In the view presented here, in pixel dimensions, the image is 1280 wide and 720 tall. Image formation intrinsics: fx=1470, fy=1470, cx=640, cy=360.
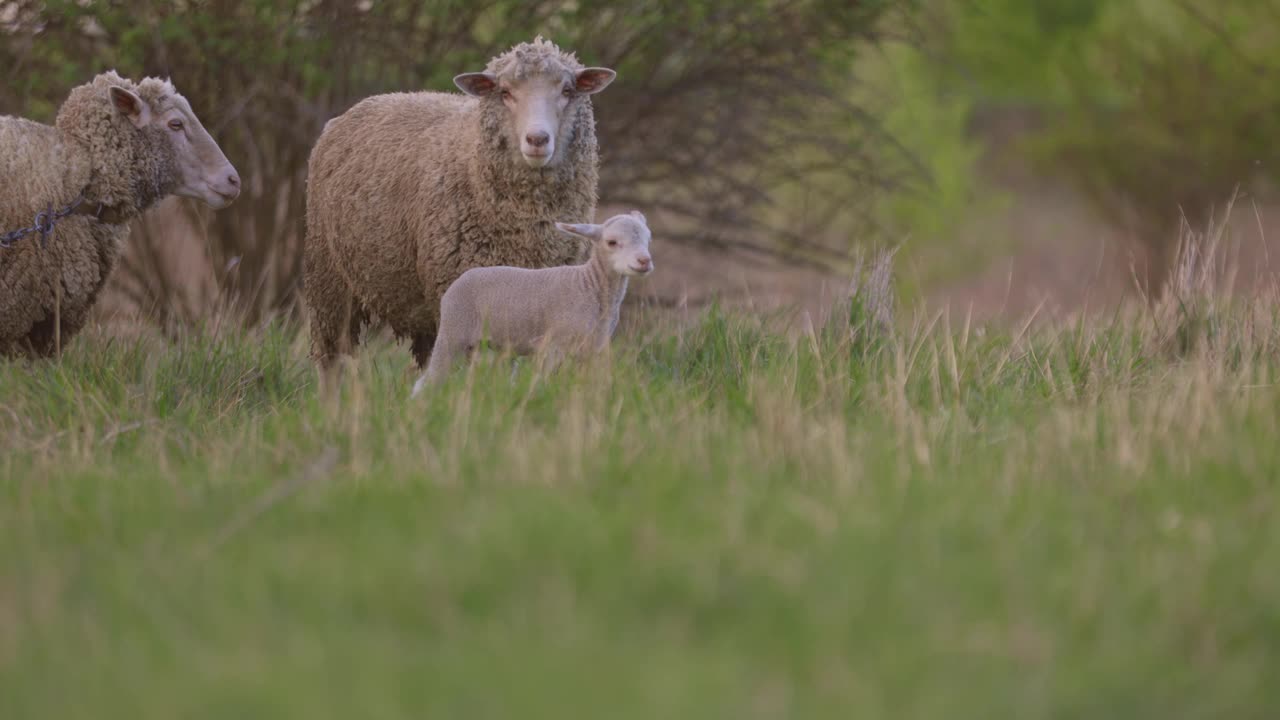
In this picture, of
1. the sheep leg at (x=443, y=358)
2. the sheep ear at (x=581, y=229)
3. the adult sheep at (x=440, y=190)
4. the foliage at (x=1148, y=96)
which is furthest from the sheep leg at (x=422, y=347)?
the foliage at (x=1148, y=96)

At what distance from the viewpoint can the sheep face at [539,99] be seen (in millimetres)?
5457

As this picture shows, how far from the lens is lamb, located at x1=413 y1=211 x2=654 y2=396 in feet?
16.5

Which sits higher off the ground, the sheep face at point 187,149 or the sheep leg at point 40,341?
the sheep face at point 187,149

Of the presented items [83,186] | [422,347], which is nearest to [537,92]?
[422,347]

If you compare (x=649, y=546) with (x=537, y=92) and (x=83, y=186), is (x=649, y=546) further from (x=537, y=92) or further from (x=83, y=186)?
(x=83, y=186)

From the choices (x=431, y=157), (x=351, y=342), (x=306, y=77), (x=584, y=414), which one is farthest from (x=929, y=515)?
(x=306, y=77)

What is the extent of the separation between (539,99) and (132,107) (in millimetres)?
1679

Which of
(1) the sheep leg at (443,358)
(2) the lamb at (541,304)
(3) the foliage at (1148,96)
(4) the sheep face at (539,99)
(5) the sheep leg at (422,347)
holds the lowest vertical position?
(5) the sheep leg at (422,347)

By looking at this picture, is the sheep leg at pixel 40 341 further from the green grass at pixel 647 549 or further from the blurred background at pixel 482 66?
the blurred background at pixel 482 66

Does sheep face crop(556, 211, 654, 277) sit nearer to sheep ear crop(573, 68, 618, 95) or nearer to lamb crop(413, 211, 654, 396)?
lamb crop(413, 211, 654, 396)

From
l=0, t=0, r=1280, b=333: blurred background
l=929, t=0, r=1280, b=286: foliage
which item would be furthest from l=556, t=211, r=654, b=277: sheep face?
l=929, t=0, r=1280, b=286: foliage

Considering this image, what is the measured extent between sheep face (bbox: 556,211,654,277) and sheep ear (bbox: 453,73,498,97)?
37.2 inches

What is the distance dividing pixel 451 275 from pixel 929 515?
3006 millimetres

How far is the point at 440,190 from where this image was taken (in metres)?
6.08
